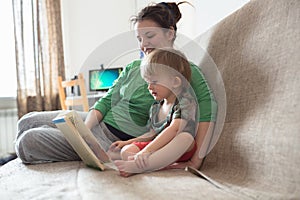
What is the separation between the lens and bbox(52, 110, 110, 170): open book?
939 mm

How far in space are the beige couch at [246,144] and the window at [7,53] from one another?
254 centimetres

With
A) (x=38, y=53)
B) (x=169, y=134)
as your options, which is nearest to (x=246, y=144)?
(x=169, y=134)

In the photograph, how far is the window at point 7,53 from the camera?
335 centimetres

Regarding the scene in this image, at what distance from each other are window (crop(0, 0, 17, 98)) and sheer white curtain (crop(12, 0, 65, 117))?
0.10 meters

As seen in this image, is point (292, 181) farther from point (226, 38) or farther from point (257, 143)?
A: point (226, 38)

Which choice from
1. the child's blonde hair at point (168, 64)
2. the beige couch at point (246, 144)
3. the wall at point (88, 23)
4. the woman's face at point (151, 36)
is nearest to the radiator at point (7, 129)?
the wall at point (88, 23)

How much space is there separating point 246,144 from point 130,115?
0.56 meters

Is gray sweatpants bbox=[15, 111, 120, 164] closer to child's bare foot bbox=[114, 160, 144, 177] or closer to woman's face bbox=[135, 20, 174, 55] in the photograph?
child's bare foot bbox=[114, 160, 144, 177]

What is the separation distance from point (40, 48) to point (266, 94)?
116 inches

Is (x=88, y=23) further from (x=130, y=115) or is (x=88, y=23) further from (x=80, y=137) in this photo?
(x=80, y=137)

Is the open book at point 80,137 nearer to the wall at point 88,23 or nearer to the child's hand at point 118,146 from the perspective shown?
the child's hand at point 118,146

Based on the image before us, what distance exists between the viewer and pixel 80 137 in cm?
95

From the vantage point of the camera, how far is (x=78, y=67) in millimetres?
3592

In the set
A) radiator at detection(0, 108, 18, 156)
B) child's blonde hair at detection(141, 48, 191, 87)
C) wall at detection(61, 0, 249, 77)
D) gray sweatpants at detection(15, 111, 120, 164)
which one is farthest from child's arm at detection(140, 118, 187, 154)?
radiator at detection(0, 108, 18, 156)
